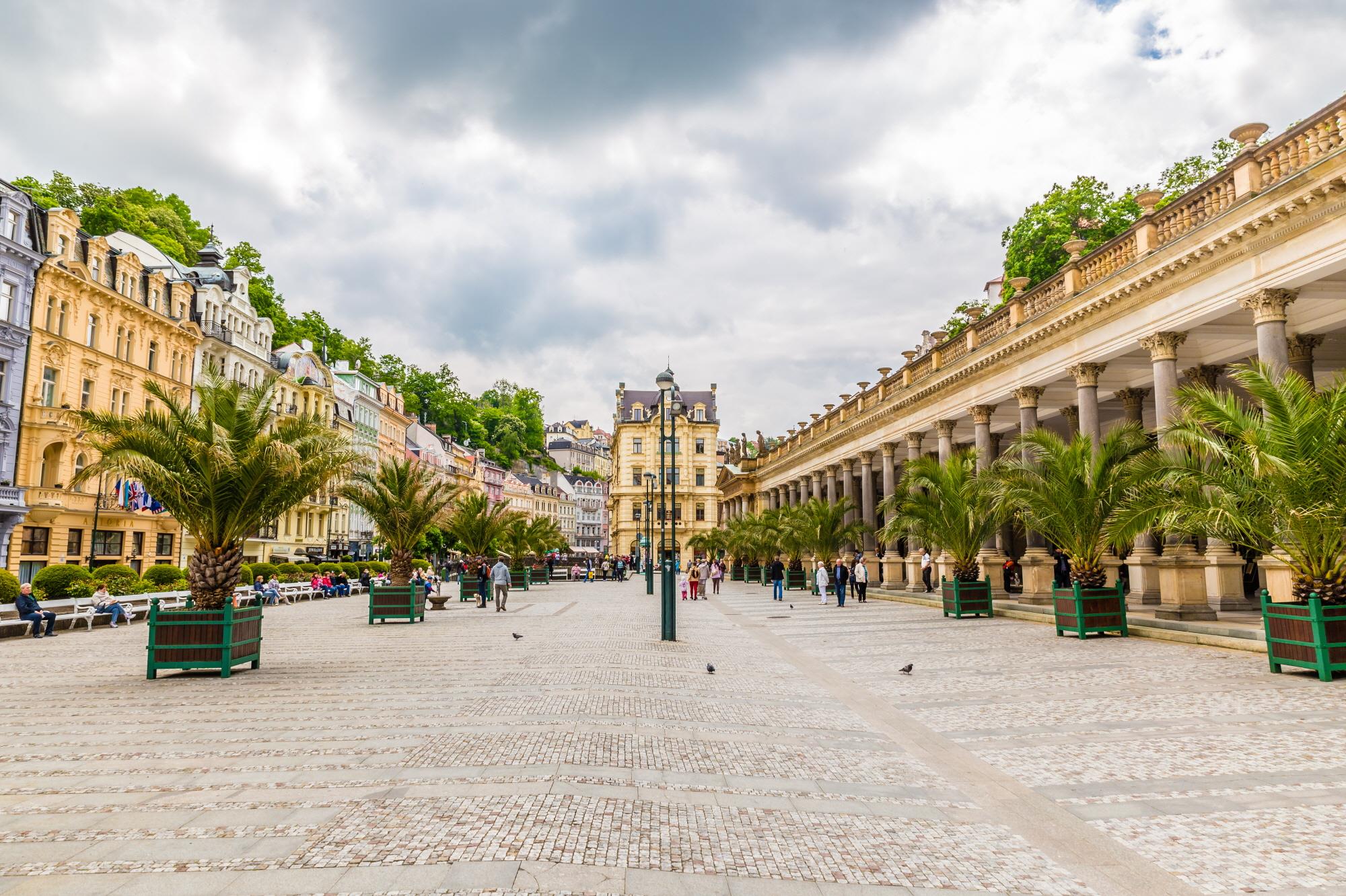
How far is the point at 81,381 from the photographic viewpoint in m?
40.7

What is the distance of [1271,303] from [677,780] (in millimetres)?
15928

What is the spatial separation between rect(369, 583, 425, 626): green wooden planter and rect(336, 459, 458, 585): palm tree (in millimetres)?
1591

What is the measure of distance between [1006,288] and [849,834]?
44.0 meters

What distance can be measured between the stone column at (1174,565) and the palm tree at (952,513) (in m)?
5.30

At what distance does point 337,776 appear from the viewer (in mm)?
6762

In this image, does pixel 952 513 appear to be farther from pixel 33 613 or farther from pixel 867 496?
pixel 33 613

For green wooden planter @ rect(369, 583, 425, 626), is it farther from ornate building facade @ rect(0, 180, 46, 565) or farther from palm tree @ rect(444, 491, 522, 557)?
ornate building facade @ rect(0, 180, 46, 565)

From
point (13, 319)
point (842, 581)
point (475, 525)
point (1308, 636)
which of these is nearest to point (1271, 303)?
point (1308, 636)

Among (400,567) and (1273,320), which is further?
(400,567)

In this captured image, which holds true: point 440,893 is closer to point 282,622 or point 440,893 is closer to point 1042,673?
point 1042,673

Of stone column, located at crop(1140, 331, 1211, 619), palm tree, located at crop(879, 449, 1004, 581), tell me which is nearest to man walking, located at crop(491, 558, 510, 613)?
palm tree, located at crop(879, 449, 1004, 581)

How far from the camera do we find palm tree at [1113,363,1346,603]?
1201 centimetres

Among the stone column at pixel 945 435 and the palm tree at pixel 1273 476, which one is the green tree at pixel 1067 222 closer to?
the stone column at pixel 945 435

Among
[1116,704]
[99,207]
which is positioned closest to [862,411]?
[1116,704]
